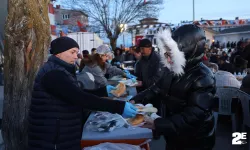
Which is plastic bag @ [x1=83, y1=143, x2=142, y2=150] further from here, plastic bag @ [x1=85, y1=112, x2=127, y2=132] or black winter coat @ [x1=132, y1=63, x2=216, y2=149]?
black winter coat @ [x1=132, y1=63, x2=216, y2=149]

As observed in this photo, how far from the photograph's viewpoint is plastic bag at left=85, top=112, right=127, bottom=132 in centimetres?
270

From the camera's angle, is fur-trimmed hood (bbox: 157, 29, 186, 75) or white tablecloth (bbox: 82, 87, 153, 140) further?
white tablecloth (bbox: 82, 87, 153, 140)

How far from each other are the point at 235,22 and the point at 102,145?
3630cm

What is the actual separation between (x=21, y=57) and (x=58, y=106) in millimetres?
1706

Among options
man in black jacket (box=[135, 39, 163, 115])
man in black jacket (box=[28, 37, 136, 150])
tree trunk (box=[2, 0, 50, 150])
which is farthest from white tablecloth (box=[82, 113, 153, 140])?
man in black jacket (box=[135, 39, 163, 115])

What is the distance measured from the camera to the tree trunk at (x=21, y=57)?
A: 3439mm

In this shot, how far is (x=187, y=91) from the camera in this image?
2.08m

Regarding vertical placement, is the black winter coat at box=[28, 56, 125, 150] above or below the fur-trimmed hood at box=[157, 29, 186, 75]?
below

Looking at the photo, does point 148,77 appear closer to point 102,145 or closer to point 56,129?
point 102,145

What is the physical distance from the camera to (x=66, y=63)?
2.17 m

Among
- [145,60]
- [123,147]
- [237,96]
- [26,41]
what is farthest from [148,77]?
[123,147]

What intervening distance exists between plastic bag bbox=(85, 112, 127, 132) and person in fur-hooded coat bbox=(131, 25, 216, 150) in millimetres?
509

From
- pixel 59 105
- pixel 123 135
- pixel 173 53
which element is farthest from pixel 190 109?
pixel 59 105

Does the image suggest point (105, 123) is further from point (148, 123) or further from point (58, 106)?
point (58, 106)
